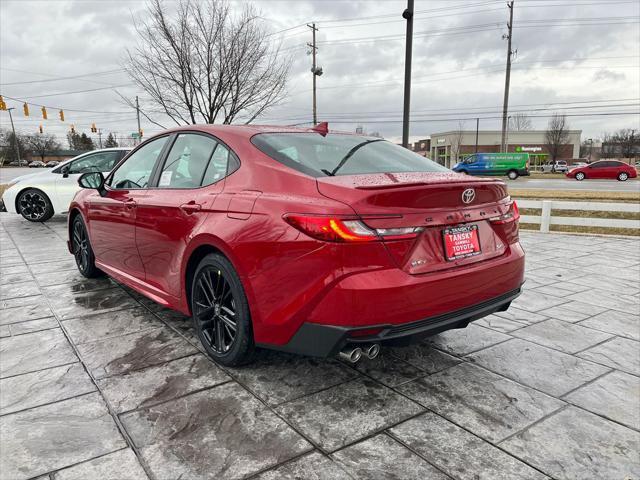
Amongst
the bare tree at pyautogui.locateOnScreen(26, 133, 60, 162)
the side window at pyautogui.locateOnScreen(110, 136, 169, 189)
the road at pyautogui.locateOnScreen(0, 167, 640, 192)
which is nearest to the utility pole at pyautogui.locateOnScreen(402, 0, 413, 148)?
the side window at pyautogui.locateOnScreen(110, 136, 169, 189)

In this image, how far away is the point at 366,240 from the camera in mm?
2209

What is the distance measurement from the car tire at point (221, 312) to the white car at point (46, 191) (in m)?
8.43

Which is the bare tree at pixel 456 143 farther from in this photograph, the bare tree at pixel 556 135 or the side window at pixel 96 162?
the side window at pixel 96 162

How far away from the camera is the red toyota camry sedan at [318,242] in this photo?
2.24 metres

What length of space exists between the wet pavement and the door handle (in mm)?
1027

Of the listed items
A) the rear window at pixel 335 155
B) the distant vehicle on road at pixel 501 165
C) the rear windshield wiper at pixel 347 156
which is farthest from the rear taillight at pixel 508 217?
the distant vehicle on road at pixel 501 165

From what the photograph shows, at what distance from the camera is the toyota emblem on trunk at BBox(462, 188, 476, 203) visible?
2588mm

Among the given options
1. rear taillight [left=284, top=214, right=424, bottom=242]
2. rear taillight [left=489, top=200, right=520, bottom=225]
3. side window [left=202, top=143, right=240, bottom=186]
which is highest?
side window [left=202, top=143, right=240, bottom=186]

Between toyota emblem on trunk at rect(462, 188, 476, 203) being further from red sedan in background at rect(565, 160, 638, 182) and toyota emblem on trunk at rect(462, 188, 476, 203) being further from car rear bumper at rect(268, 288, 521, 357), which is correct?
red sedan in background at rect(565, 160, 638, 182)

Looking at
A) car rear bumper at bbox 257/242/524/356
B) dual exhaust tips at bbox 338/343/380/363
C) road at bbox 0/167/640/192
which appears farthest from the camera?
road at bbox 0/167/640/192

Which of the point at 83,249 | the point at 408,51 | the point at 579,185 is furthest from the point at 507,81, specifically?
the point at 83,249

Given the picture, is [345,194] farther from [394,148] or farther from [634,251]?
[634,251]

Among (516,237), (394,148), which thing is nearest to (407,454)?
(516,237)

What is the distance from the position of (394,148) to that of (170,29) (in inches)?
548
